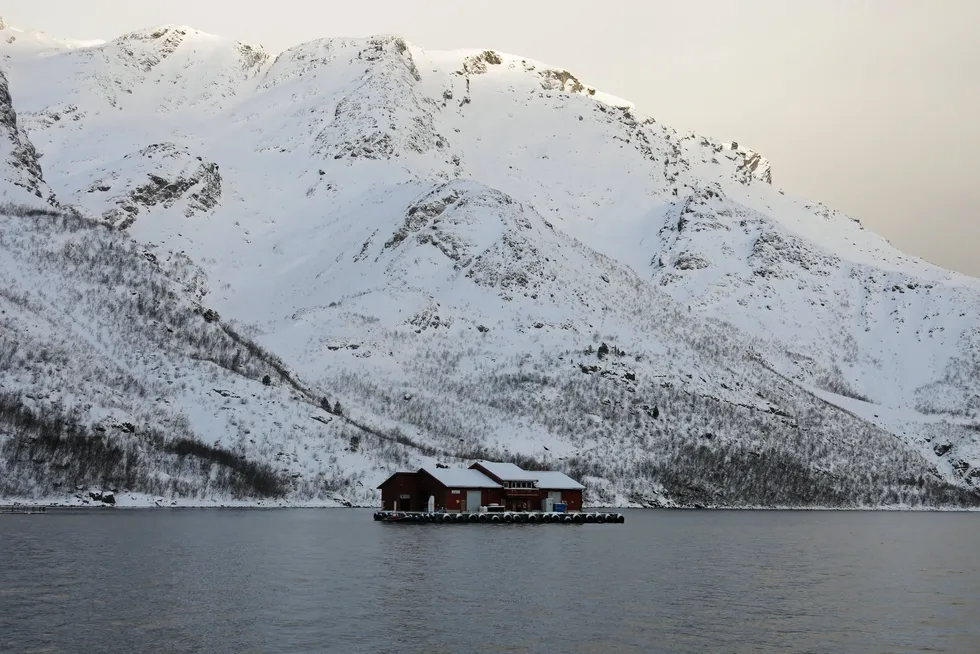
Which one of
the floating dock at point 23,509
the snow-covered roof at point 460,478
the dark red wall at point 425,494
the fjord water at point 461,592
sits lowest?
the fjord water at point 461,592

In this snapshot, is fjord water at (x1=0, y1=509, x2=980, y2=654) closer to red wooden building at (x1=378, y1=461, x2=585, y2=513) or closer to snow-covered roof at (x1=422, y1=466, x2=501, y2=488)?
snow-covered roof at (x1=422, y1=466, x2=501, y2=488)

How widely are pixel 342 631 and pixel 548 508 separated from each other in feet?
340

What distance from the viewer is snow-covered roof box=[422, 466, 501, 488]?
146625 millimetres

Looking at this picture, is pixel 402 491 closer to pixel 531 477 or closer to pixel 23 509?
pixel 531 477

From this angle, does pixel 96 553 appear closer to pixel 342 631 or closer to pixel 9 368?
pixel 342 631

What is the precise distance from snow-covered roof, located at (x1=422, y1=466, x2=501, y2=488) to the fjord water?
28344 millimetres

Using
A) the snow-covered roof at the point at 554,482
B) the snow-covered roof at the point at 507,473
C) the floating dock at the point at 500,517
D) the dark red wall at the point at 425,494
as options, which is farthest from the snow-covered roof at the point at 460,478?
the snow-covered roof at the point at 554,482

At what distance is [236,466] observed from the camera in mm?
167500

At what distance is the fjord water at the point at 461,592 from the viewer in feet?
167

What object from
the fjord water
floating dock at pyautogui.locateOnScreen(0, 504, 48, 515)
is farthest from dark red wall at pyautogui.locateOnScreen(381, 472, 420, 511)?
floating dock at pyautogui.locateOnScreen(0, 504, 48, 515)

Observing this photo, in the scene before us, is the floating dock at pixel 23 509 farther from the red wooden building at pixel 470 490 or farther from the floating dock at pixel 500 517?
the red wooden building at pixel 470 490

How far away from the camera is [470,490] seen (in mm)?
147750

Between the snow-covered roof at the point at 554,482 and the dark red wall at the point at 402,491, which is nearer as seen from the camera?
the dark red wall at the point at 402,491

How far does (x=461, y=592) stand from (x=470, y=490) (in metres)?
81.4
